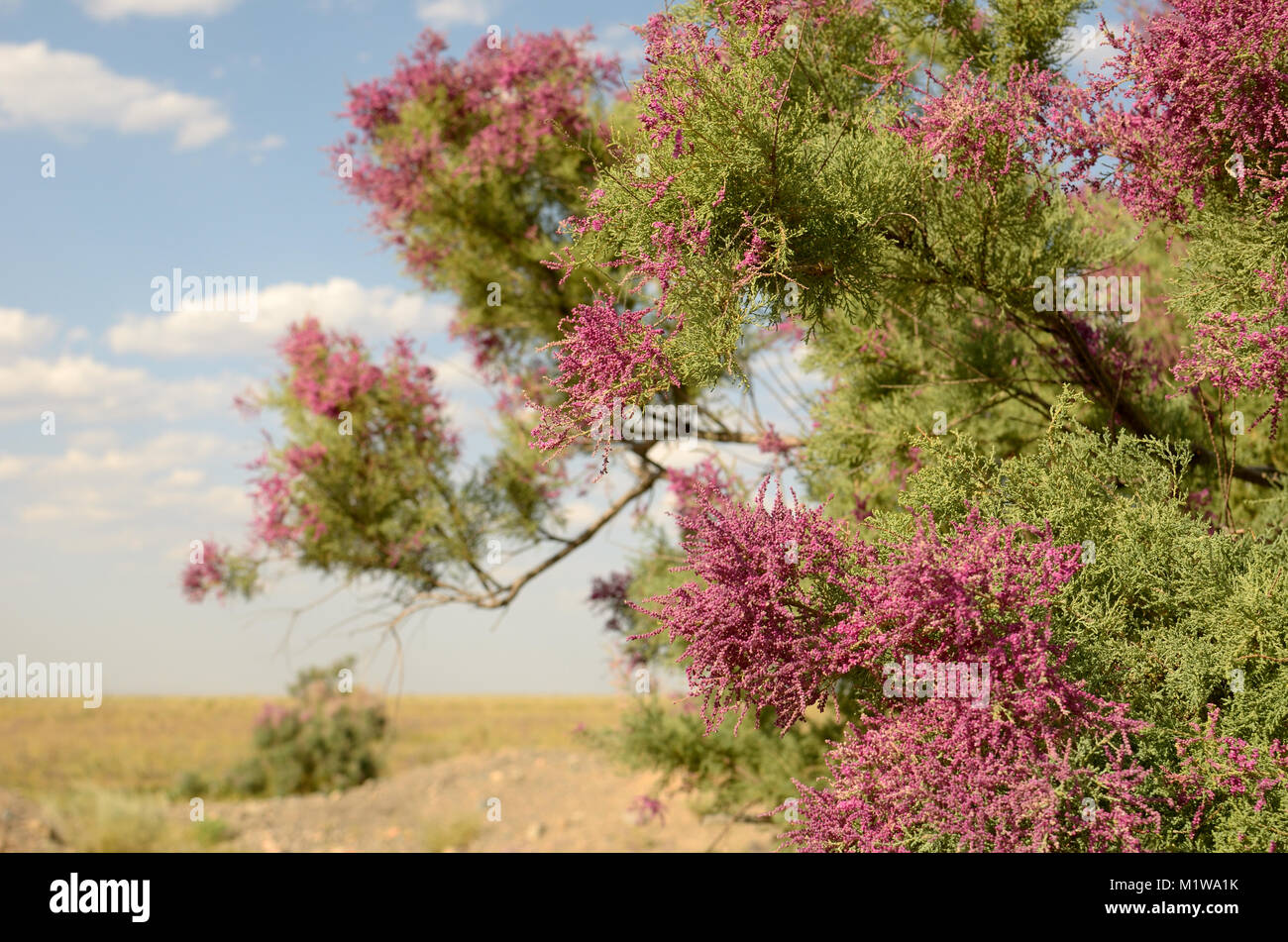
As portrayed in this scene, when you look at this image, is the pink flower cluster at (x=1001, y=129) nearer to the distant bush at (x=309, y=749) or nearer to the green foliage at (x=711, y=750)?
the green foliage at (x=711, y=750)

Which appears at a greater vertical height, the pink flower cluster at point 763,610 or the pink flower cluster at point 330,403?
the pink flower cluster at point 330,403

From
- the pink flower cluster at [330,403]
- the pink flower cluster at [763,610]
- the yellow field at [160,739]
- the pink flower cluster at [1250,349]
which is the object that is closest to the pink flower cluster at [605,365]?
the pink flower cluster at [763,610]

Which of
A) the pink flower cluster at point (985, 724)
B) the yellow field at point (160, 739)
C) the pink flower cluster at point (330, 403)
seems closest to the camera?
the pink flower cluster at point (985, 724)

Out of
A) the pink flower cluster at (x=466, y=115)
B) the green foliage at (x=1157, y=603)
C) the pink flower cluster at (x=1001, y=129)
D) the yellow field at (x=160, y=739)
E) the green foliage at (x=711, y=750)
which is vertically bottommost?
the yellow field at (x=160, y=739)

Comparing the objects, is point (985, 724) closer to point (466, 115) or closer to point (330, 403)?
point (330, 403)

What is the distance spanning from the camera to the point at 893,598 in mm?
3809

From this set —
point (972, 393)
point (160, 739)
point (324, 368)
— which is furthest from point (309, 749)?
point (972, 393)

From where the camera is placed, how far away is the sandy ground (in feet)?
52.7

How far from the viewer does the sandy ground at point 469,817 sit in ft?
52.7

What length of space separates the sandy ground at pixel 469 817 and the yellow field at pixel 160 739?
135 cm

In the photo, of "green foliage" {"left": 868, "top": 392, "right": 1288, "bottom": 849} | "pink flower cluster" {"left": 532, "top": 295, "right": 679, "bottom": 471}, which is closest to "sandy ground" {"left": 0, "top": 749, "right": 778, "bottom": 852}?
"green foliage" {"left": 868, "top": 392, "right": 1288, "bottom": 849}

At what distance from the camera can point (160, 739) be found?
3434 cm

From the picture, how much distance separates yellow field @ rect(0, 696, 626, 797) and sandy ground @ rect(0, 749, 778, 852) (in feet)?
4.44
